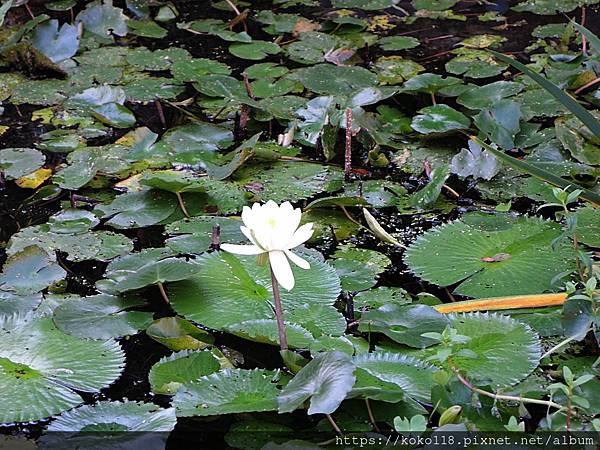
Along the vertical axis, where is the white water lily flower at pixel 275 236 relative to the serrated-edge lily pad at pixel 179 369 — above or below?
above

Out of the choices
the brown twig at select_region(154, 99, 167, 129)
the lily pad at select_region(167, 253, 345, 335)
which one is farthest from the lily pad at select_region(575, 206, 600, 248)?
the brown twig at select_region(154, 99, 167, 129)

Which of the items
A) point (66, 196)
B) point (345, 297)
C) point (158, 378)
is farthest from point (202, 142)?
point (158, 378)

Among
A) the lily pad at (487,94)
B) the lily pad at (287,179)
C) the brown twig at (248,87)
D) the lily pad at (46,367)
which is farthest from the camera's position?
the brown twig at (248,87)

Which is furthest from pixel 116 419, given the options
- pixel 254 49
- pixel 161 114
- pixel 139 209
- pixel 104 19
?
pixel 104 19

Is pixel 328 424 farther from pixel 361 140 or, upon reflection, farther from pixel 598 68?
pixel 598 68

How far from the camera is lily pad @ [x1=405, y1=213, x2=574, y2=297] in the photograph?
162 cm

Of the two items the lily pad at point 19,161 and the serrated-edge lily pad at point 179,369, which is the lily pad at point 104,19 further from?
the serrated-edge lily pad at point 179,369

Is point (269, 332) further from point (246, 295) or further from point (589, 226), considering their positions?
point (589, 226)

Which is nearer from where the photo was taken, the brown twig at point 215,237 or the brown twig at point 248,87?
the brown twig at point 215,237

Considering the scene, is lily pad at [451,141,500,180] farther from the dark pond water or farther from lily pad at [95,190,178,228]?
lily pad at [95,190,178,228]

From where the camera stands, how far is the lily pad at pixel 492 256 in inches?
63.7

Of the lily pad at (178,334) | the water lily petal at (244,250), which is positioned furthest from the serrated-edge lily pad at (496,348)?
the lily pad at (178,334)

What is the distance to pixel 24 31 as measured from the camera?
9.50 feet

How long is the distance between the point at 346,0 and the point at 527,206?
1.76 meters
